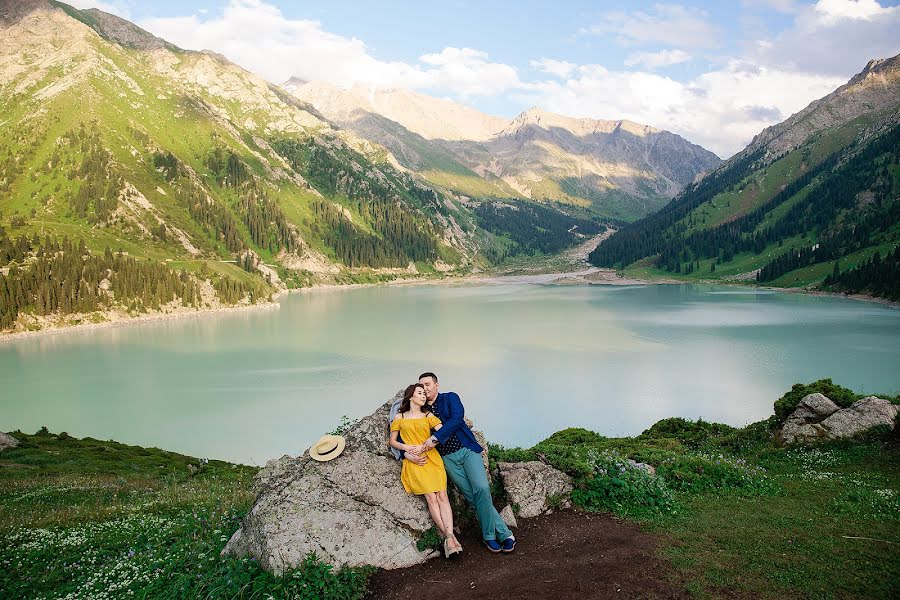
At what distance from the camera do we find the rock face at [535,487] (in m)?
11.5

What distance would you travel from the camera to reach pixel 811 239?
6845 inches

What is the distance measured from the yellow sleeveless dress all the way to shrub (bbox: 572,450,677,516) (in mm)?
3539

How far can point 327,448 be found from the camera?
1117 centimetres

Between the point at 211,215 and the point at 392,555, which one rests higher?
the point at 211,215

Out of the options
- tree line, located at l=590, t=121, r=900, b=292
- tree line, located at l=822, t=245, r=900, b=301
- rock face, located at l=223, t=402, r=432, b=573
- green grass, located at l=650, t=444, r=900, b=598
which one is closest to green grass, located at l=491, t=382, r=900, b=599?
green grass, located at l=650, t=444, r=900, b=598

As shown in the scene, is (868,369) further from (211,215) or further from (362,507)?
(211,215)

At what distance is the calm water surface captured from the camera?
150ft

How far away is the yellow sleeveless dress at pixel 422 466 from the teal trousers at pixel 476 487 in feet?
0.91

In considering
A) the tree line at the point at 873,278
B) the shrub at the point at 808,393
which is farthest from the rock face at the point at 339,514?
the tree line at the point at 873,278

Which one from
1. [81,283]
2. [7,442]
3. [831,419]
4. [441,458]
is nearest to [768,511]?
[441,458]

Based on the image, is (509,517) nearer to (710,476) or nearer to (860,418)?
(710,476)

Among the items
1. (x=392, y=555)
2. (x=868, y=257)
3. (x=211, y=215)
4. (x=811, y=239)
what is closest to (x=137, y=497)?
(x=392, y=555)

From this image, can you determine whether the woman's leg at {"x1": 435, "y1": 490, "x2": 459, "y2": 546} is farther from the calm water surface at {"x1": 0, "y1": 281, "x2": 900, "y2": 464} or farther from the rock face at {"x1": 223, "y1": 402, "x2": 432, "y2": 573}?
the calm water surface at {"x1": 0, "y1": 281, "x2": 900, "y2": 464}

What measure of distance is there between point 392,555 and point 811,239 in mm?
207318
